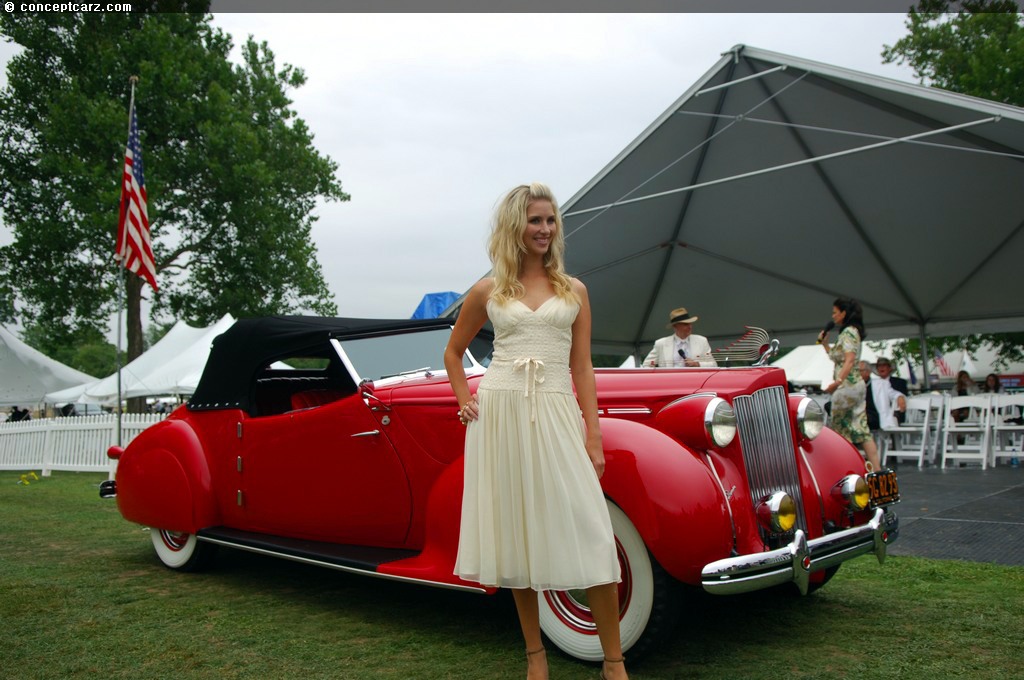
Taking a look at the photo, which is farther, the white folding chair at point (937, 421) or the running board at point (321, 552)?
the white folding chair at point (937, 421)

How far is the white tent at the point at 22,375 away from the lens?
2203 centimetres

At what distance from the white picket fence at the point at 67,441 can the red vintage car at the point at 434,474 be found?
927 cm

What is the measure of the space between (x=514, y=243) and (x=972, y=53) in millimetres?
25838

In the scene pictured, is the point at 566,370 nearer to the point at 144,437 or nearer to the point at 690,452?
the point at 690,452

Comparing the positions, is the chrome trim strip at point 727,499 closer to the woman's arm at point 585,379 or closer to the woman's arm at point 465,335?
the woman's arm at point 585,379

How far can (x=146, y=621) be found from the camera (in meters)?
4.24

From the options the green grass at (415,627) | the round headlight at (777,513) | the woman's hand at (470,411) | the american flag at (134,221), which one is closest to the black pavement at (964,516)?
the green grass at (415,627)

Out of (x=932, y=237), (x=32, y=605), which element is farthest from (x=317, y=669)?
(x=932, y=237)

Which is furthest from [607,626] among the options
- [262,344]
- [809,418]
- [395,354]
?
[262,344]

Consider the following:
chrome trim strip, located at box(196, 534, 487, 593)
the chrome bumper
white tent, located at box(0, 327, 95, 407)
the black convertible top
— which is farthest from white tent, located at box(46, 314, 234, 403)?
the chrome bumper

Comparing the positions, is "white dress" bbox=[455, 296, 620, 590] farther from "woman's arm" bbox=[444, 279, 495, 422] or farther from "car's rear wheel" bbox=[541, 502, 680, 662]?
"car's rear wheel" bbox=[541, 502, 680, 662]

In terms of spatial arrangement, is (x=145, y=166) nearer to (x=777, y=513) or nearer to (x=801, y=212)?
(x=801, y=212)

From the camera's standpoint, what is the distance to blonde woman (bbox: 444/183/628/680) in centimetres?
284

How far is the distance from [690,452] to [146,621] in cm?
293
